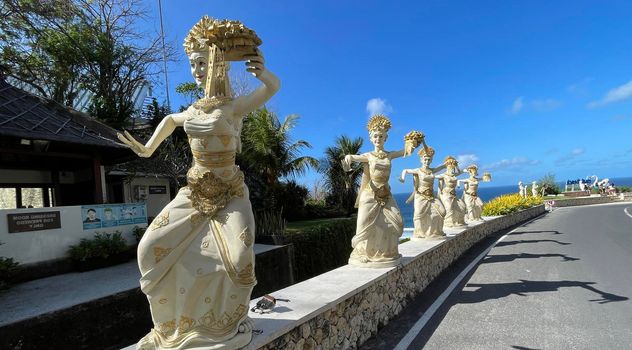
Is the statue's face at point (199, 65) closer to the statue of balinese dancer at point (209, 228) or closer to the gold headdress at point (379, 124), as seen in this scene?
the statue of balinese dancer at point (209, 228)

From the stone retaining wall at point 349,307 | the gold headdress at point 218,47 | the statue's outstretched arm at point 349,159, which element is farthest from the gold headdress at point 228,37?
the statue's outstretched arm at point 349,159

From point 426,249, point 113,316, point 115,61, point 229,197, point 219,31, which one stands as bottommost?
point 113,316

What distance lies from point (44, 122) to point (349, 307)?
1084 cm

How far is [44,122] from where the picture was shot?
36.1 feet

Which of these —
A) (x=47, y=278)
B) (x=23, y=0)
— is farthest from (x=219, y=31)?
(x=23, y=0)

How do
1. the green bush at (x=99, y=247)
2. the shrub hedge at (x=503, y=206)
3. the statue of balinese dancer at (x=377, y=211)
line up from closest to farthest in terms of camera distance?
1. the statue of balinese dancer at (x=377, y=211)
2. the green bush at (x=99, y=247)
3. the shrub hedge at (x=503, y=206)

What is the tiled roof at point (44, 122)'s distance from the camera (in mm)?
10023

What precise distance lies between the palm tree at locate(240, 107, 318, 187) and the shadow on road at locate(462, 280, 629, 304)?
45.3 ft

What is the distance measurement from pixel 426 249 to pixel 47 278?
9022 millimetres

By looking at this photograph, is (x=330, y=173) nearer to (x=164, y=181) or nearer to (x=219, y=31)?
(x=164, y=181)

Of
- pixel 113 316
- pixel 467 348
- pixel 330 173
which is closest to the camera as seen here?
pixel 467 348

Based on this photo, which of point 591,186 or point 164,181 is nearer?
point 164,181

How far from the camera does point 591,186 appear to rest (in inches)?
1955

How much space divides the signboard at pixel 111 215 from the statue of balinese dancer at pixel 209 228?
9271 millimetres
